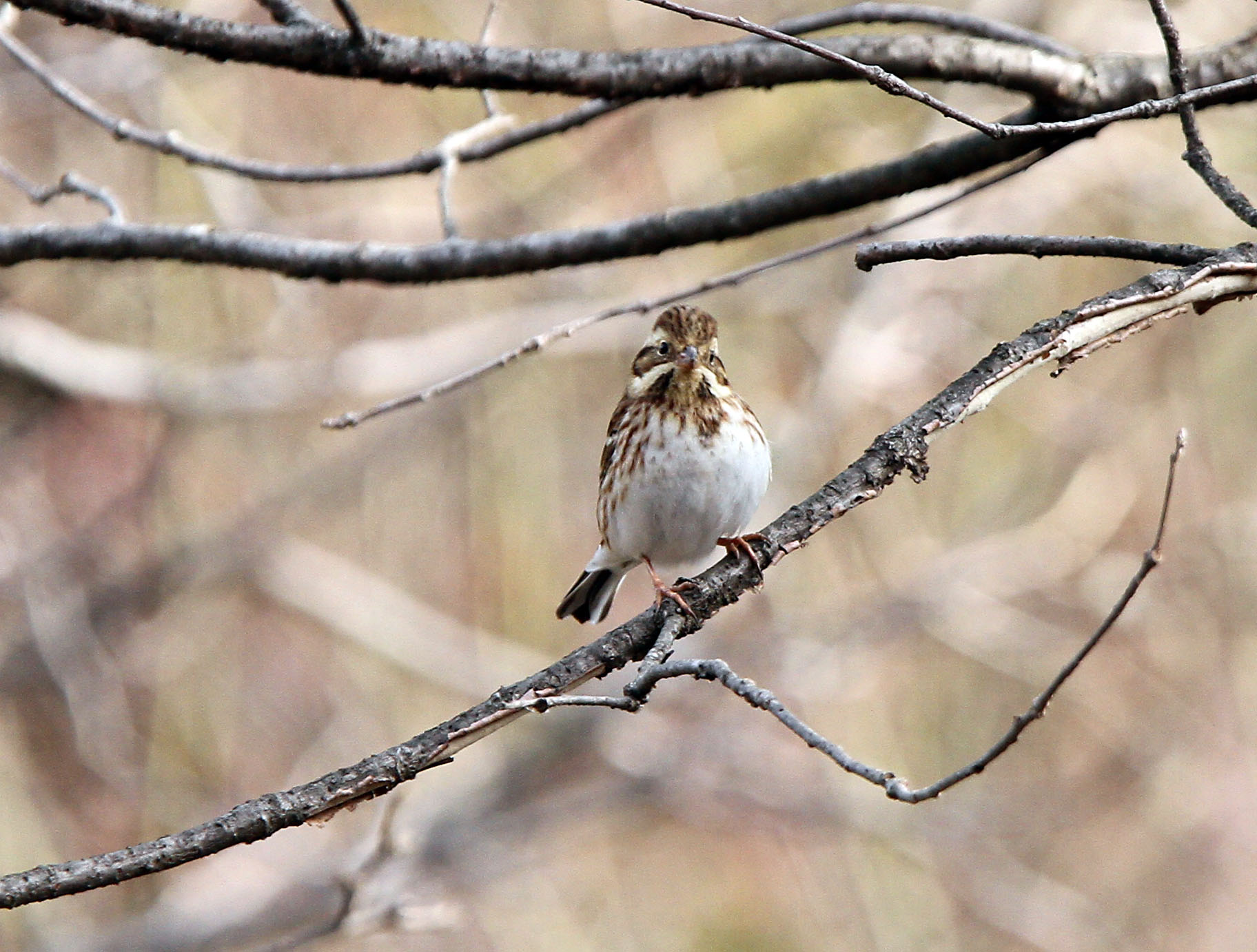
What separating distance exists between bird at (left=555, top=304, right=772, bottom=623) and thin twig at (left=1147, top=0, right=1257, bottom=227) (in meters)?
2.03

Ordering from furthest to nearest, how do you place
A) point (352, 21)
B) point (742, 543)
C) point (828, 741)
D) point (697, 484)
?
point (697, 484), point (742, 543), point (352, 21), point (828, 741)

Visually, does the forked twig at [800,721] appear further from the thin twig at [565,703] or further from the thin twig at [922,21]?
the thin twig at [922,21]

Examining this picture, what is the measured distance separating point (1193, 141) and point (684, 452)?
2158mm

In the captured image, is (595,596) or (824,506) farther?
(595,596)

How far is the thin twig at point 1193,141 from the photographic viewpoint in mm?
2605

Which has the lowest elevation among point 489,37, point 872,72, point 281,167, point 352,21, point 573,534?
point 872,72

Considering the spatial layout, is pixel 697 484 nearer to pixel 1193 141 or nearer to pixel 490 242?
pixel 490 242

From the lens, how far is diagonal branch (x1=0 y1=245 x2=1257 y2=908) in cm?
221

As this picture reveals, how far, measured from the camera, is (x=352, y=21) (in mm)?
2902

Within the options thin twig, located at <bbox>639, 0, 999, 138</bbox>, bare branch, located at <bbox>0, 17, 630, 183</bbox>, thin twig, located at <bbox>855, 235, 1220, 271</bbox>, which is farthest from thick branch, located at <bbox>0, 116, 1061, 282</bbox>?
thin twig, located at <bbox>639, 0, 999, 138</bbox>

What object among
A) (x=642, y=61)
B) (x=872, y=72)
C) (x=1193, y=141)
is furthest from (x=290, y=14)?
(x=1193, y=141)

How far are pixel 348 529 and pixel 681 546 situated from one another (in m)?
4.96

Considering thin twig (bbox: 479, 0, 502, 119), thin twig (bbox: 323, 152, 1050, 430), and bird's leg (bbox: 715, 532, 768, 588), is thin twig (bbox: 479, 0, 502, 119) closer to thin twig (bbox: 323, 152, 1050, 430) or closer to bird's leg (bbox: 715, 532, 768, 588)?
thin twig (bbox: 323, 152, 1050, 430)

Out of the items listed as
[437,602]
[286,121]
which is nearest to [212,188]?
[286,121]
